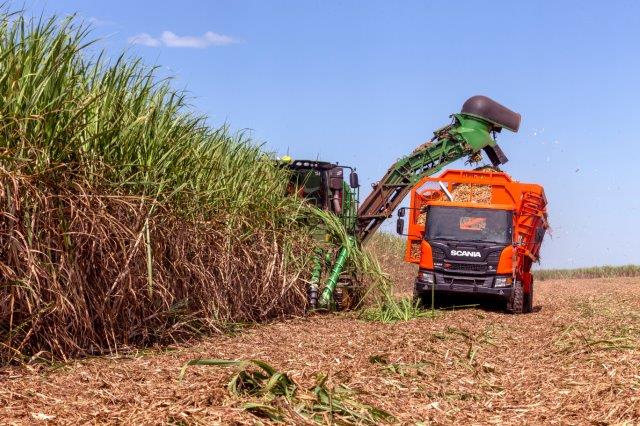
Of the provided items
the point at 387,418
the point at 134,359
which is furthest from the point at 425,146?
the point at 387,418

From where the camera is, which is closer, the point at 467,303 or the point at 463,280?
the point at 463,280

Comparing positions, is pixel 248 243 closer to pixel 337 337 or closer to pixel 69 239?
pixel 337 337

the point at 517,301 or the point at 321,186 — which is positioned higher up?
the point at 321,186

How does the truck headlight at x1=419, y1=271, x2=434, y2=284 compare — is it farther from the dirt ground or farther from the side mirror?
the dirt ground

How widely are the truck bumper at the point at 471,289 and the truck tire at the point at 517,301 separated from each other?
0.22 meters

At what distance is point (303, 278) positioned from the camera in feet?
39.9

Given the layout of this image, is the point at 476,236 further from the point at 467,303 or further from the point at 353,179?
the point at 353,179

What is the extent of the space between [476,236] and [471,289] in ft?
2.84

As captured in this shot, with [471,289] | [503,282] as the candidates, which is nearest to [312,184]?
[471,289]

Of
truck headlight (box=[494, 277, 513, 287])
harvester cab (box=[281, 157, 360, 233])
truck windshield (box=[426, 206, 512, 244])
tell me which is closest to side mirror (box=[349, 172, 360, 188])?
harvester cab (box=[281, 157, 360, 233])

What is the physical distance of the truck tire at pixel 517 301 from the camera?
14.3m

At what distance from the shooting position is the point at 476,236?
47.6ft

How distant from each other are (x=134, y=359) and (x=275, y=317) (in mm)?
4156

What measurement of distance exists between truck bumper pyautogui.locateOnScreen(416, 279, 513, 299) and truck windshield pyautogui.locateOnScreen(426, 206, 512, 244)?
2.41 ft
